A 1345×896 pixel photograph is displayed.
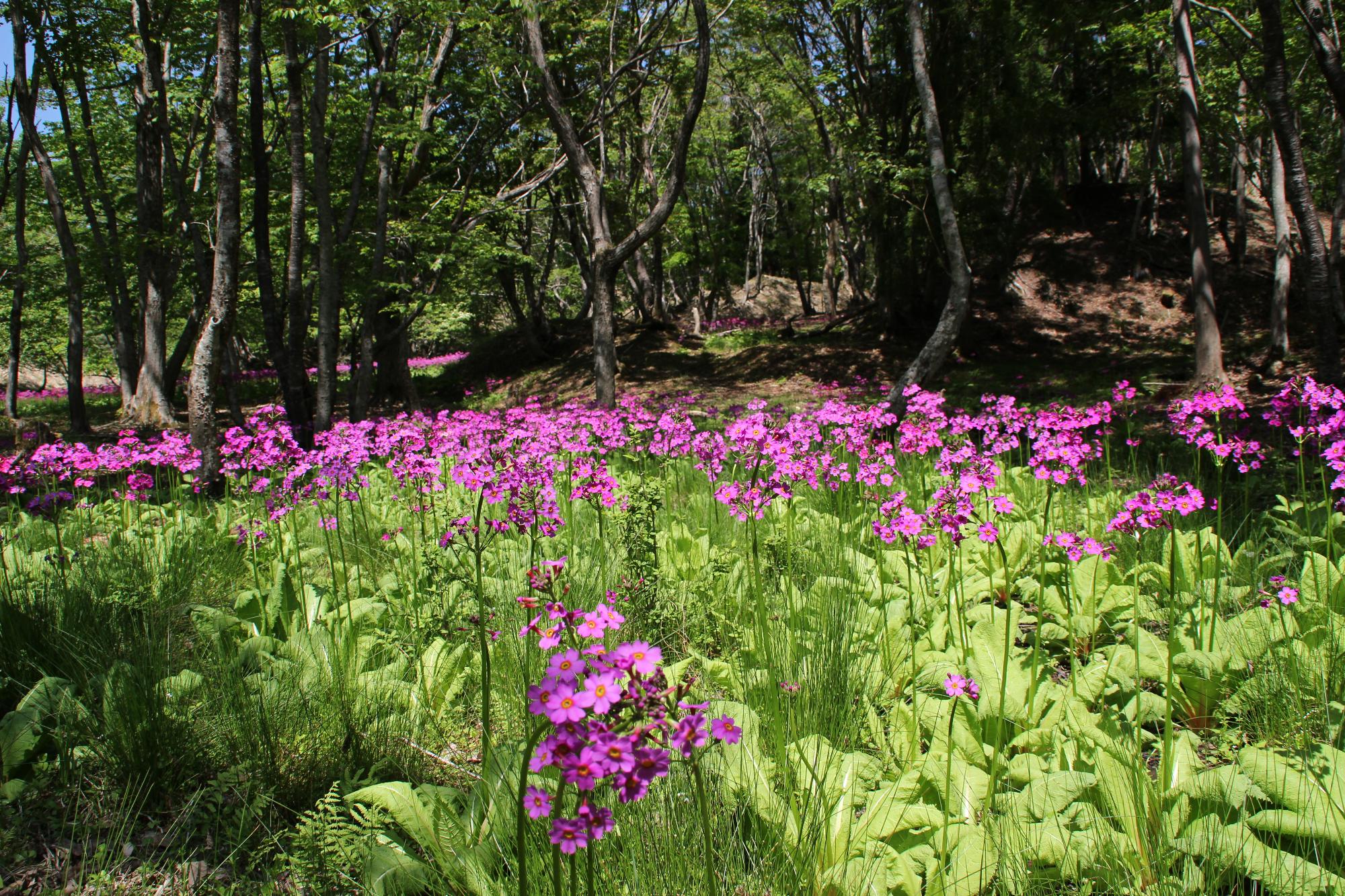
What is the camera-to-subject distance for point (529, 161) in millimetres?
15906

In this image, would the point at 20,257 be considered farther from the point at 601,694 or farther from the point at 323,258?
the point at 601,694

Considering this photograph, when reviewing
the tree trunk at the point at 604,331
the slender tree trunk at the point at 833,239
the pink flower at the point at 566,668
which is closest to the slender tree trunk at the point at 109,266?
the tree trunk at the point at 604,331

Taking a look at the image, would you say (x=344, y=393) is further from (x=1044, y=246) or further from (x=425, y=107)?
(x=1044, y=246)

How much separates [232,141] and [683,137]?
4.83 m

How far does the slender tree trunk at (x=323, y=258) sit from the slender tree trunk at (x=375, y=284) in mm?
1416

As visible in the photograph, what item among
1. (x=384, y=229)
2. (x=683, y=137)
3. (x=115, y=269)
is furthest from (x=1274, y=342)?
(x=115, y=269)

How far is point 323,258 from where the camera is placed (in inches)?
368

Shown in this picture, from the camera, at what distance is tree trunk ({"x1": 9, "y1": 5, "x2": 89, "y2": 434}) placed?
11273 millimetres

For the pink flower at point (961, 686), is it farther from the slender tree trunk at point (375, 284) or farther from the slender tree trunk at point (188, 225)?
the slender tree trunk at point (375, 284)

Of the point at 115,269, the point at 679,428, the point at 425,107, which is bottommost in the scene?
the point at 679,428

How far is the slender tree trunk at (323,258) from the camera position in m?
9.29

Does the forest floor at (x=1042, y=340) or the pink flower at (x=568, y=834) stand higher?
the forest floor at (x=1042, y=340)

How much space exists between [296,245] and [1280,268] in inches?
537

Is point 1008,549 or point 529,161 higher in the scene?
point 529,161
